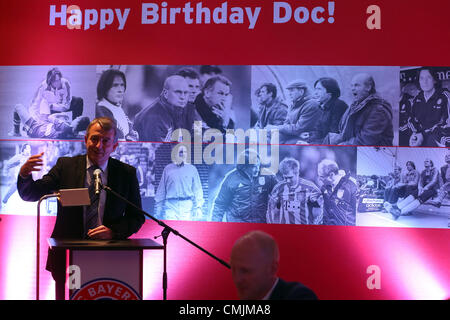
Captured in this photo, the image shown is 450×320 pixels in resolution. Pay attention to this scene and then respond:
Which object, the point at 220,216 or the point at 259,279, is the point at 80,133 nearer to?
the point at 220,216

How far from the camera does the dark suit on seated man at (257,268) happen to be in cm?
238

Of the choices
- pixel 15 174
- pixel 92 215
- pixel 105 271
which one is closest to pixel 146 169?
pixel 15 174

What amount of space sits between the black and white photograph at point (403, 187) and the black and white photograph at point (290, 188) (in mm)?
109

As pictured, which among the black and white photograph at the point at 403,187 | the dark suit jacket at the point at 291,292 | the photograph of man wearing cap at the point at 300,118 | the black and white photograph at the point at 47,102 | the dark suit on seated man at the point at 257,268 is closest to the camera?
the dark suit jacket at the point at 291,292

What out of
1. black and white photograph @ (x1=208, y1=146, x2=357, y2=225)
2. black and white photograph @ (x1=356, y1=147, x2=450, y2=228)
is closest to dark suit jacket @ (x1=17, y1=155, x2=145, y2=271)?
black and white photograph @ (x1=208, y1=146, x2=357, y2=225)

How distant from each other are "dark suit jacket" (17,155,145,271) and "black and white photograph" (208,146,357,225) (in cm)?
118

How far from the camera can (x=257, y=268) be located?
2.38m

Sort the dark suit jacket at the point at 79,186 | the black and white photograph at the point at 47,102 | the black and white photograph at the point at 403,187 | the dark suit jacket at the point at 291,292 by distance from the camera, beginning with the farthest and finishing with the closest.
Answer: the black and white photograph at the point at 47,102 < the black and white photograph at the point at 403,187 < the dark suit jacket at the point at 79,186 < the dark suit jacket at the point at 291,292

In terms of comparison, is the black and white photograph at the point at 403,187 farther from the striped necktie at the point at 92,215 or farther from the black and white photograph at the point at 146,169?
the striped necktie at the point at 92,215

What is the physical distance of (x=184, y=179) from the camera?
17.0ft

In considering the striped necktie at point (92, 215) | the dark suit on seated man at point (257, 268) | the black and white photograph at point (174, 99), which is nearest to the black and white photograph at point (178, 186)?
the black and white photograph at point (174, 99)
